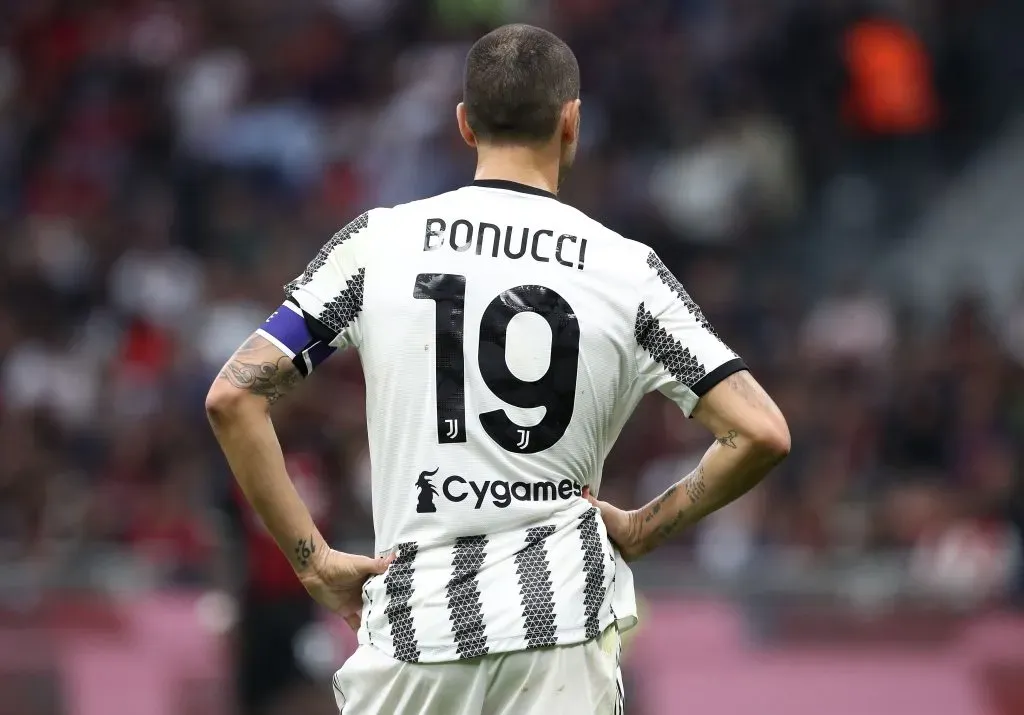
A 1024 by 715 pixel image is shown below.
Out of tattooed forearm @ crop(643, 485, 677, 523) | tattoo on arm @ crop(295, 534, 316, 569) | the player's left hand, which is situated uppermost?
tattooed forearm @ crop(643, 485, 677, 523)

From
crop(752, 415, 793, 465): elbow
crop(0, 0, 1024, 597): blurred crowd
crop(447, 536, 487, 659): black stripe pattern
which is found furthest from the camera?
crop(0, 0, 1024, 597): blurred crowd

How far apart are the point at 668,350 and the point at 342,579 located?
31.8 inches

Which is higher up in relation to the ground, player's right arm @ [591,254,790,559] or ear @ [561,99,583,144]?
ear @ [561,99,583,144]

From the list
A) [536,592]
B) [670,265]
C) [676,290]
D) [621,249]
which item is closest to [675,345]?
[676,290]

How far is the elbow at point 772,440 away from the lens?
3.28 metres

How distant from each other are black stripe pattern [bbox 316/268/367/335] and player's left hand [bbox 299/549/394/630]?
46 cm

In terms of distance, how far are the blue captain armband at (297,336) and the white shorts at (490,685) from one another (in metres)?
0.61

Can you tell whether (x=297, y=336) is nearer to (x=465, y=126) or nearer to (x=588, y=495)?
(x=465, y=126)

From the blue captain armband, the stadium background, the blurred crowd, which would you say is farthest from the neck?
the blurred crowd

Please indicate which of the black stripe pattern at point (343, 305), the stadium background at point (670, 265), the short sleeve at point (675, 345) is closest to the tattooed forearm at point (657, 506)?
the short sleeve at point (675, 345)

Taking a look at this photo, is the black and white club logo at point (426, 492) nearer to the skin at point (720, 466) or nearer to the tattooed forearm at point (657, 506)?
the skin at point (720, 466)

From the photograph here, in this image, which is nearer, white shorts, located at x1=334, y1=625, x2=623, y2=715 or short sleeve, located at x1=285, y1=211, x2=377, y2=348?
white shorts, located at x1=334, y1=625, x2=623, y2=715

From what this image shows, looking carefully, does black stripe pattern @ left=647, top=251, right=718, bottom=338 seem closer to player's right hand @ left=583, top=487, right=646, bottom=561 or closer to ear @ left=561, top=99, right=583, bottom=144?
ear @ left=561, top=99, right=583, bottom=144

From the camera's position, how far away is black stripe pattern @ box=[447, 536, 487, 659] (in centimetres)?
317
